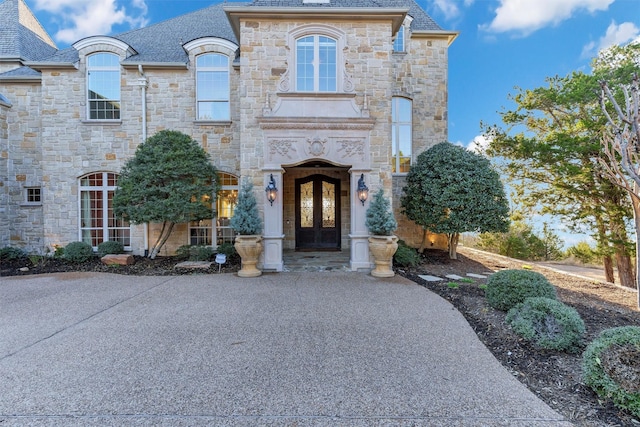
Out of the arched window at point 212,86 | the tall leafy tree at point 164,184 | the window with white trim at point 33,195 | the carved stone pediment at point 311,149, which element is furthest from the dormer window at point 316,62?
the window with white trim at point 33,195

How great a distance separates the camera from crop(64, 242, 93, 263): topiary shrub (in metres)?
8.31

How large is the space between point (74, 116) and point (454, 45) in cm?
1328

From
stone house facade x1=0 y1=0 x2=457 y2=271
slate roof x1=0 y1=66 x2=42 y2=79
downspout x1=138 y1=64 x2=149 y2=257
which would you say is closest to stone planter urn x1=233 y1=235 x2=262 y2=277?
stone house facade x1=0 y1=0 x2=457 y2=271

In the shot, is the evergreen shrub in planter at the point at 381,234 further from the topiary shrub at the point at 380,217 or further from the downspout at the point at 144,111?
the downspout at the point at 144,111

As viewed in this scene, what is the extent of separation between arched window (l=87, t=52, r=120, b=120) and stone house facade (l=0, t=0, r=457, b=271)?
37 millimetres

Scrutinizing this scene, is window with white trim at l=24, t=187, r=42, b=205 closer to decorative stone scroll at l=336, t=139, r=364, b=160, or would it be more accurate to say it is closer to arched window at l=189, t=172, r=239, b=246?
arched window at l=189, t=172, r=239, b=246

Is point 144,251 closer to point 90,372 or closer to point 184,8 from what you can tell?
point 90,372

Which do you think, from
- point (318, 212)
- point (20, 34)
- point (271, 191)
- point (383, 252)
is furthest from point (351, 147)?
point (20, 34)

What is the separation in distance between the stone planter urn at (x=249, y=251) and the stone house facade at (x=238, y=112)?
0.43 meters

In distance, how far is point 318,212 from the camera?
10.5m

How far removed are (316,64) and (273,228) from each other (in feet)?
13.9

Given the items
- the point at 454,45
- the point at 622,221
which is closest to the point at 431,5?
the point at 454,45

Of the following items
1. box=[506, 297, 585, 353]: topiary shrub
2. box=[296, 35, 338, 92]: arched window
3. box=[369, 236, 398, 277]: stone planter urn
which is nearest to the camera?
box=[506, 297, 585, 353]: topiary shrub

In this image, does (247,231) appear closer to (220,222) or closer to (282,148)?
(282,148)
